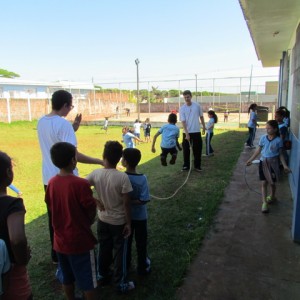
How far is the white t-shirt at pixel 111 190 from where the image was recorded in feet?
Result: 8.96

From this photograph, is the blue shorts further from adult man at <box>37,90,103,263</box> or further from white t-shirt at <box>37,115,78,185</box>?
white t-shirt at <box>37,115,78,185</box>

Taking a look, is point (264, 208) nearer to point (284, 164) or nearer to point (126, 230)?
point (284, 164)

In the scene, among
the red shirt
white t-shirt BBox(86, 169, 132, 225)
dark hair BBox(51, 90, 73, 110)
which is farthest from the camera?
dark hair BBox(51, 90, 73, 110)

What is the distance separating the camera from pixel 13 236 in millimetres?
1718

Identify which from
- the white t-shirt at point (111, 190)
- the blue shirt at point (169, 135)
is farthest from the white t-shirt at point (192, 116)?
the white t-shirt at point (111, 190)

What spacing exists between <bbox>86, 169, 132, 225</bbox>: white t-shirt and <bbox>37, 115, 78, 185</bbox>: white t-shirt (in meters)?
0.44

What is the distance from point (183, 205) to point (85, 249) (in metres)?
3.03

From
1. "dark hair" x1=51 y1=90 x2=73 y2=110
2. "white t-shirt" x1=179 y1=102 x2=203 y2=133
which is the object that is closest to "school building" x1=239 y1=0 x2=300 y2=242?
"white t-shirt" x1=179 y1=102 x2=203 y2=133

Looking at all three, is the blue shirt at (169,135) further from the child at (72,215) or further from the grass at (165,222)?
the child at (72,215)

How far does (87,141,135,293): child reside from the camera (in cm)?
275

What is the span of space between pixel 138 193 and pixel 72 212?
76 centimetres

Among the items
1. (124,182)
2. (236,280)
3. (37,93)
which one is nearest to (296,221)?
(236,280)

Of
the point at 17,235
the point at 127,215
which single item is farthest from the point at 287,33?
the point at 17,235

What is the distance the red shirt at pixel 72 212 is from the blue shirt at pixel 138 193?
0.60 metres
